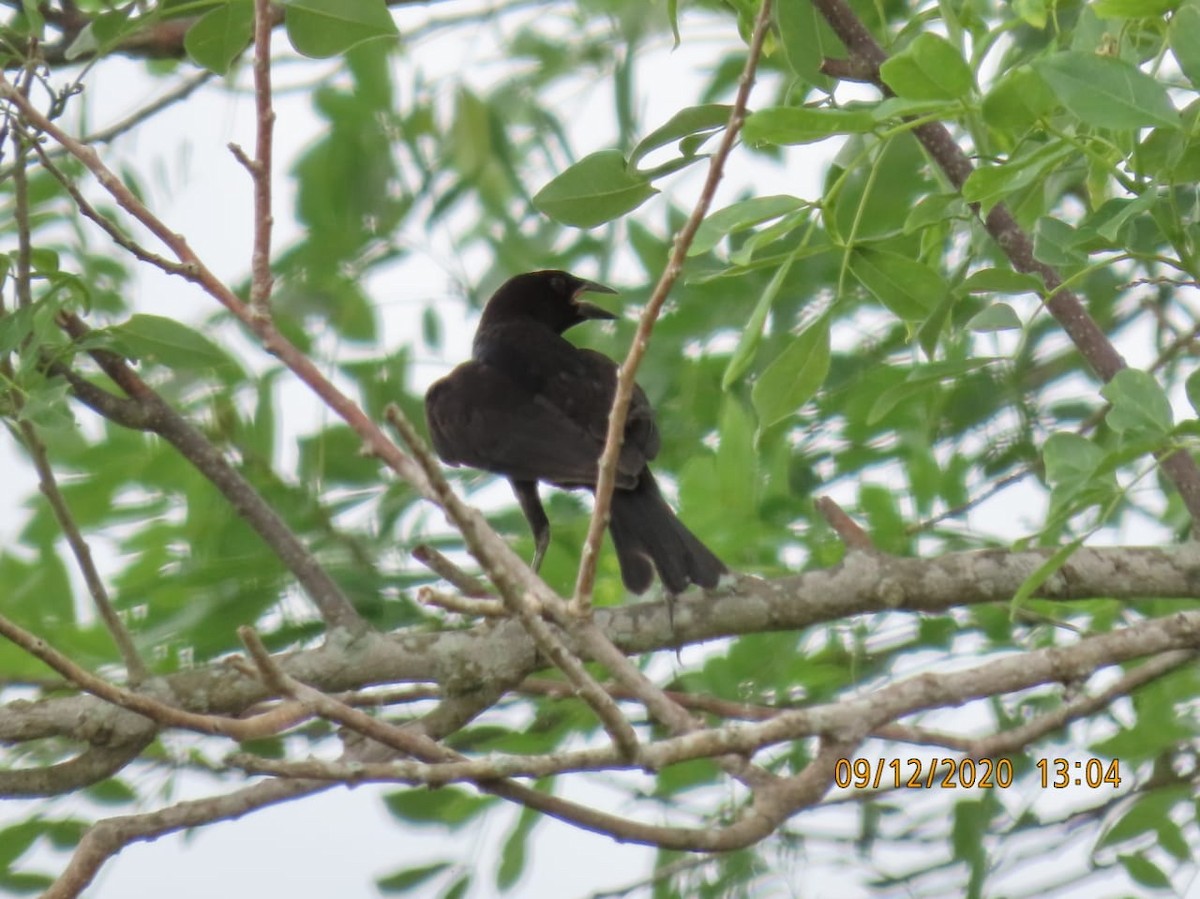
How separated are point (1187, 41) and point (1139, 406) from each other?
41 cm

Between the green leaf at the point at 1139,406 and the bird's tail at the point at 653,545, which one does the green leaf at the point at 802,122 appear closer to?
the green leaf at the point at 1139,406

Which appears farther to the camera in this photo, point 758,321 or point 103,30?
point 103,30

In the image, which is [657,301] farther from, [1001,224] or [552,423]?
[552,423]

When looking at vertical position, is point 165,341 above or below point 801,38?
below

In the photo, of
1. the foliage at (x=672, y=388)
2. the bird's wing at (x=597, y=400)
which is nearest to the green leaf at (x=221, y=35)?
the foliage at (x=672, y=388)

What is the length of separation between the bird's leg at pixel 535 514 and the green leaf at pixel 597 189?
1.00 metres

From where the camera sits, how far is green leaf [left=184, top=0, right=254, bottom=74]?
2213 mm

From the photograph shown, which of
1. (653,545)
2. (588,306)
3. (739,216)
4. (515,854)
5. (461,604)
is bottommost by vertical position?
(515,854)

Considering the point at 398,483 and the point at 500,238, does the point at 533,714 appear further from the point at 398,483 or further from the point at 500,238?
the point at 500,238

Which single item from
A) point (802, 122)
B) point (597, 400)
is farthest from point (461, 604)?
point (597, 400)

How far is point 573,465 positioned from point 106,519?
122 cm

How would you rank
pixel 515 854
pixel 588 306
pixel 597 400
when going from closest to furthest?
pixel 515 854
pixel 597 400
pixel 588 306

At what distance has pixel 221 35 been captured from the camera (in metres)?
2.24

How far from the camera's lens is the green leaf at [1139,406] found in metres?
1.74
